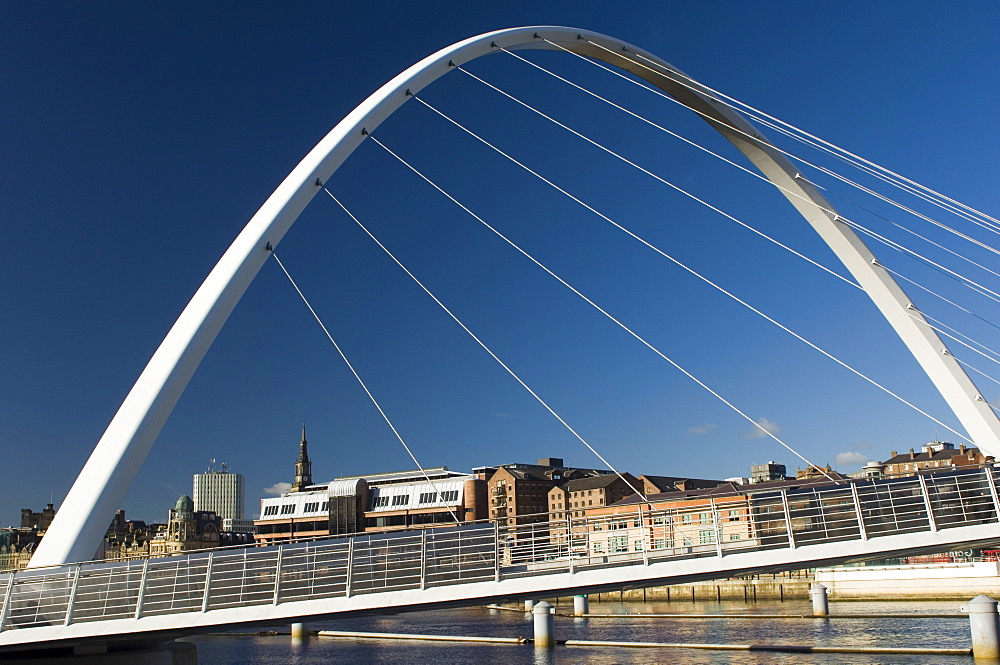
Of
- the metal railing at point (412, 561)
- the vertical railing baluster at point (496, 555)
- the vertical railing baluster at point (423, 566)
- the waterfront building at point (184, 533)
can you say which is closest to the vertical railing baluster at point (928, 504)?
the metal railing at point (412, 561)

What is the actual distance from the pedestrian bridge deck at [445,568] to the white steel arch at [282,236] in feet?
2.86

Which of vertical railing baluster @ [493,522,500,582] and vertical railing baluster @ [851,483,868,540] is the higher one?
vertical railing baluster @ [851,483,868,540]

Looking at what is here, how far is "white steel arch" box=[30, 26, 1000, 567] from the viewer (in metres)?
14.9

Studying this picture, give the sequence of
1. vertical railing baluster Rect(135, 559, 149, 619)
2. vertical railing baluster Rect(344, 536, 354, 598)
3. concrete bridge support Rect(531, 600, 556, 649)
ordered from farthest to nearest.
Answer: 1. concrete bridge support Rect(531, 600, 556, 649)
2. vertical railing baluster Rect(135, 559, 149, 619)
3. vertical railing baluster Rect(344, 536, 354, 598)

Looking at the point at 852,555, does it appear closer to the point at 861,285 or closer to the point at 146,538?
the point at 861,285

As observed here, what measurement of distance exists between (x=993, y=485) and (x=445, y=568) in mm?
9179

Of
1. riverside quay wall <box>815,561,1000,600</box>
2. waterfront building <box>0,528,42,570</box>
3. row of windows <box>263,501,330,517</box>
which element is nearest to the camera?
riverside quay wall <box>815,561,1000,600</box>

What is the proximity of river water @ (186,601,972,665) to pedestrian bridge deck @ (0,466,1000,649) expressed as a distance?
39.8 feet

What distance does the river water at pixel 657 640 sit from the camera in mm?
27734

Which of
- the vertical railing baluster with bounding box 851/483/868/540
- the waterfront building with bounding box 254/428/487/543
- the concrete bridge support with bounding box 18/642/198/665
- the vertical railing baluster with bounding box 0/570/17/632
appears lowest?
the concrete bridge support with bounding box 18/642/198/665

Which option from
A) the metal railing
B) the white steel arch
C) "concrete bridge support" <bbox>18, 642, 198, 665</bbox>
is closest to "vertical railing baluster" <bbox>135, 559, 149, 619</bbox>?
the metal railing

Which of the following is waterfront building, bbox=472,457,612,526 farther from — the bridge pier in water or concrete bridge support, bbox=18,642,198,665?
concrete bridge support, bbox=18,642,198,665

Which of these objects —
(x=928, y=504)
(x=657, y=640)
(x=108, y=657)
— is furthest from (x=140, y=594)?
(x=657, y=640)

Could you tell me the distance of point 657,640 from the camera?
110ft
